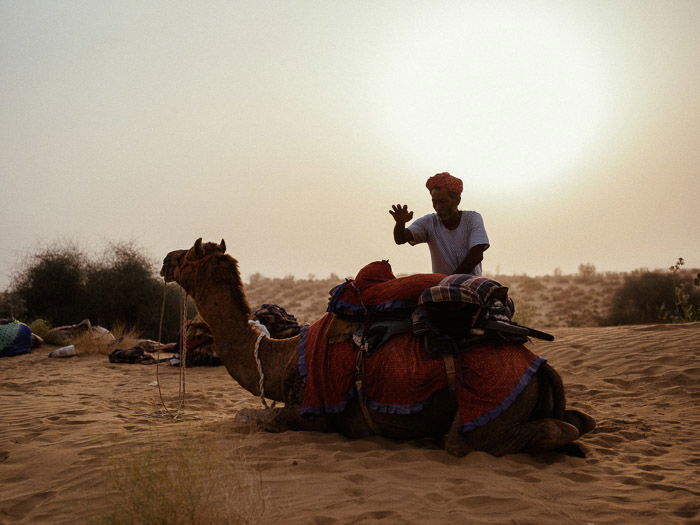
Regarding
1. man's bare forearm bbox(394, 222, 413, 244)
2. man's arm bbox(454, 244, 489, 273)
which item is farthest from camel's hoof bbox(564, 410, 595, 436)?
man's bare forearm bbox(394, 222, 413, 244)

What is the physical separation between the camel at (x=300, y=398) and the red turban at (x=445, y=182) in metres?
2.26

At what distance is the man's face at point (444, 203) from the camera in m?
6.07

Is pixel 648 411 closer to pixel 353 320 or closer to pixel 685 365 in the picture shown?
pixel 685 365

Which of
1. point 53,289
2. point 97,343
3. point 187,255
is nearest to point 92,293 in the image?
point 53,289

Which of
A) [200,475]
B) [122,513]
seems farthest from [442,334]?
[122,513]

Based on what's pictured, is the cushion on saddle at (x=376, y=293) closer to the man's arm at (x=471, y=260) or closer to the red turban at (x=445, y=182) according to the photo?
the man's arm at (x=471, y=260)

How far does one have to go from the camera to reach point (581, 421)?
467 centimetres

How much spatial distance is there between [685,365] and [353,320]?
5583 millimetres

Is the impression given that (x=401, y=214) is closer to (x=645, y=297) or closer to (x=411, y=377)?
(x=411, y=377)

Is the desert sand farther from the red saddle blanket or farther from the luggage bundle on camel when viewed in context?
the luggage bundle on camel

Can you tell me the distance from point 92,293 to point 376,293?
17.1 meters

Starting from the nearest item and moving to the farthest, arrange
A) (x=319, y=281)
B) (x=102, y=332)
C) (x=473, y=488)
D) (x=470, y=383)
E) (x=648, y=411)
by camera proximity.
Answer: (x=473, y=488)
(x=470, y=383)
(x=648, y=411)
(x=102, y=332)
(x=319, y=281)

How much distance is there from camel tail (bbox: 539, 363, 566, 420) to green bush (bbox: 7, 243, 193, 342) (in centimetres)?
1599

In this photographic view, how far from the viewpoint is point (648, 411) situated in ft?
20.7
